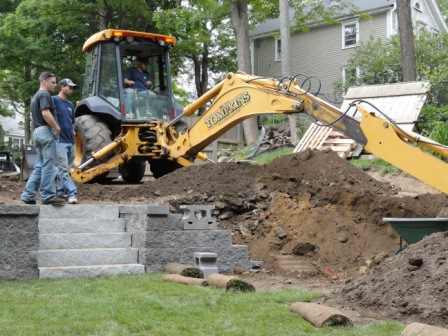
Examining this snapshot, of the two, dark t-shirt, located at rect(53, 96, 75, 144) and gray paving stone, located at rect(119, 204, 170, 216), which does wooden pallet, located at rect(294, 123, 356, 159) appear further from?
gray paving stone, located at rect(119, 204, 170, 216)

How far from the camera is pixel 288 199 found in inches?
418

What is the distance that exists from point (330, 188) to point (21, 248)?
4.80 m

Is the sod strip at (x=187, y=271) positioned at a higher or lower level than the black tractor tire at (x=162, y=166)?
lower

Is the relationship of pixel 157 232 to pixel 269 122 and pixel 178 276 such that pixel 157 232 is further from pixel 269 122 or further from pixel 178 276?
pixel 269 122

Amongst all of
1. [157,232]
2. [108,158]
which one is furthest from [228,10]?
[157,232]

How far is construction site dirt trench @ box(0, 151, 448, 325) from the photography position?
371 inches

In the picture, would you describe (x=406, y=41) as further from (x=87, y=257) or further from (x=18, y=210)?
(x=18, y=210)

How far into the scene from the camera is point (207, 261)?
8.52 metres

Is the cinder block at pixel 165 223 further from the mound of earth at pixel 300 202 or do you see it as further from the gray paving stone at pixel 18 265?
the gray paving stone at pixel 18 265

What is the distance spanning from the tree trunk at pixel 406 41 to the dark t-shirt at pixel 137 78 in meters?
7.79

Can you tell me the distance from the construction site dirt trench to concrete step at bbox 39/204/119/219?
1.40m

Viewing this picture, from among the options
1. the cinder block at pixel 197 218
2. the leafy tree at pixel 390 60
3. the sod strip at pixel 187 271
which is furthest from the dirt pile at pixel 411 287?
the leafy tree at pixel 390 60

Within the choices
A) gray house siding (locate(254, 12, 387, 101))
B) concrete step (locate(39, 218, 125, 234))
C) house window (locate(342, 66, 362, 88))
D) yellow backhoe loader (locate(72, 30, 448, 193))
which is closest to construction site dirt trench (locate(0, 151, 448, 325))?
yellow backhoe loader (locate(72, 30, 448, 193))

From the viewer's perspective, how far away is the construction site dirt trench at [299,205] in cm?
942
